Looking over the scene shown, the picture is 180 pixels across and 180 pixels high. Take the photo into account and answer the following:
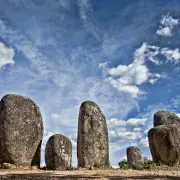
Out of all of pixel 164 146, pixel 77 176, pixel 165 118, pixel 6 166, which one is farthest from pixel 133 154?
pixel 77 176

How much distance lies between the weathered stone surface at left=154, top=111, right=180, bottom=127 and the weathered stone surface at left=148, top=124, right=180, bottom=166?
125 inches

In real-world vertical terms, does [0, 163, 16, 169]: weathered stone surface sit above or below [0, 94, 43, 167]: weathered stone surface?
below

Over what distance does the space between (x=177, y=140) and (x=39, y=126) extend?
31.1ft

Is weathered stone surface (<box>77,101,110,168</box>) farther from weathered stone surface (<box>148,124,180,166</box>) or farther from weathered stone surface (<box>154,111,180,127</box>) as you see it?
weathered stone surface (<box>154,111,180,127</box>)

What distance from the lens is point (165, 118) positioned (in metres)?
26.2

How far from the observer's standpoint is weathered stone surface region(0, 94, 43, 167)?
1878 centimetres

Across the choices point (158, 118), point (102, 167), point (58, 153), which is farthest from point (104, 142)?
point (158, 118)

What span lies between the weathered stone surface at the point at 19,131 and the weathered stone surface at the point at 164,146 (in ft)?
24.9

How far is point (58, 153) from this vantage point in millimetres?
17922

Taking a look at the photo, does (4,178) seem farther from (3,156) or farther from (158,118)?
(158,118)

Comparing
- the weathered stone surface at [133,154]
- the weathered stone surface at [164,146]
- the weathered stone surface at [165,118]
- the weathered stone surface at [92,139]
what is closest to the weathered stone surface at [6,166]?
the weathered stone surface at [92,139]

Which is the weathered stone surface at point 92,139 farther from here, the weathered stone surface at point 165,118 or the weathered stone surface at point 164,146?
the weathered stone surface at point 165,118

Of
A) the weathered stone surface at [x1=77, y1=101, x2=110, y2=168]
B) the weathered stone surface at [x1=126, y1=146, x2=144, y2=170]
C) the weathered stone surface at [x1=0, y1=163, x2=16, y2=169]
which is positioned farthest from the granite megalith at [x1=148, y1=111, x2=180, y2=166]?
the weathered stone surface at [x1=0, y1=163, x2=16, y2=169]

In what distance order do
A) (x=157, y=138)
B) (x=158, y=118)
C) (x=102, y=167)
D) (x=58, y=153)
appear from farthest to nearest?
(x=158, y=118) → (x=157, y=138) → (x=102, y=167) → (x=58, y=153)
